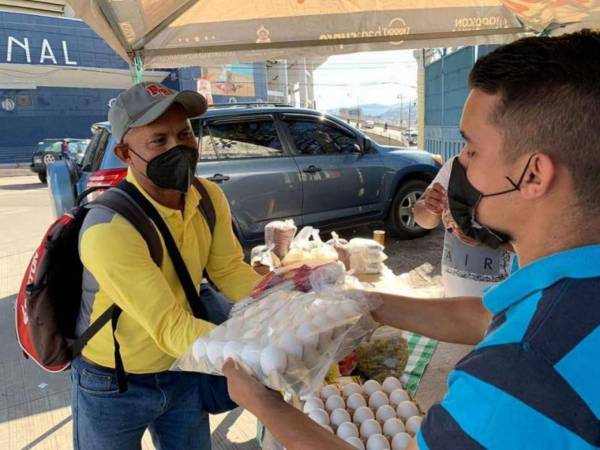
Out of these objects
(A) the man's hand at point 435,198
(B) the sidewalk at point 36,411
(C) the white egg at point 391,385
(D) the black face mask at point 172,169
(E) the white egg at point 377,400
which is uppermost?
(D) the black face mask at point 172,169

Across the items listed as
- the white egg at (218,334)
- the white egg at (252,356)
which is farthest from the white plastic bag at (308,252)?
the white egg at (252,356)

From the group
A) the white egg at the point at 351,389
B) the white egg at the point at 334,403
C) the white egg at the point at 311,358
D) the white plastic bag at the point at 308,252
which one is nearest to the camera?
the white egg at the point at 311,358

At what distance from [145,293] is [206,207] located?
53 centimetres

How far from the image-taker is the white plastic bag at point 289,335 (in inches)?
47.4

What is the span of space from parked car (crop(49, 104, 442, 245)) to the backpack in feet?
11.2

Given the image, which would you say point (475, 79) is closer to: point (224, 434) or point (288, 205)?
point (224, 434)

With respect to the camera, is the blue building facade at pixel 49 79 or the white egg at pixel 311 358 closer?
the white egg at pixel 311 358

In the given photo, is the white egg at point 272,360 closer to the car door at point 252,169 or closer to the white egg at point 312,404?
the white egg at point 312,404

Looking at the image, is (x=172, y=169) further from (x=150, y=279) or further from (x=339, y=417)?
(x=339, y=417)

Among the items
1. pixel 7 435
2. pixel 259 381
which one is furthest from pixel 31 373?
pixel 259 381

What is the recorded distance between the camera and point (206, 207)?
1835mm

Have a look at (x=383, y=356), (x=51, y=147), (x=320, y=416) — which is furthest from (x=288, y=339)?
(x=51, y=147)

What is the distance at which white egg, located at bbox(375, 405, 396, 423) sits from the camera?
5.22 ft

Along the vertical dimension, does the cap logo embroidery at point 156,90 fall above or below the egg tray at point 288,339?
above
